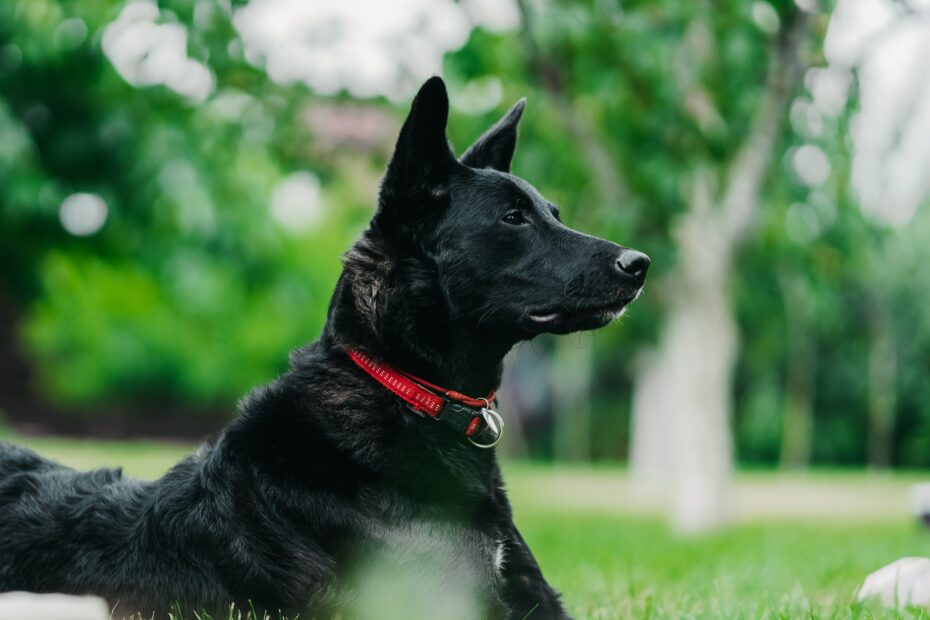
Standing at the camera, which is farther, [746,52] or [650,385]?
[650,385]

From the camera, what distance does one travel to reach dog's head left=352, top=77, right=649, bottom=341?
11.0 ft

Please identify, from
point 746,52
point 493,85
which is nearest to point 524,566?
point 746,52

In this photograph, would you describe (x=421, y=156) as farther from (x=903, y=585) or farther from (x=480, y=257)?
(x=903, y=585)

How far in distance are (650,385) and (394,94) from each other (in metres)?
16.4

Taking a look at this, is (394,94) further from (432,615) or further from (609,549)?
(432,615)

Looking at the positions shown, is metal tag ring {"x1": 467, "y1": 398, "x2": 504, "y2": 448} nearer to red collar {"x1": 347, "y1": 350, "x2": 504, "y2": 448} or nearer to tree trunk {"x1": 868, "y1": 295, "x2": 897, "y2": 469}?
red collar {"x1": 347, "y1": 350, "x2": 504, "y2": 448}

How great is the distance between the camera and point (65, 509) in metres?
3.15

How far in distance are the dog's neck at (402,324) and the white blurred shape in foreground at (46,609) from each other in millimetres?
1099

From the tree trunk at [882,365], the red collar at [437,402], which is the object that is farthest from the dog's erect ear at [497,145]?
the tree trunk at [882,365]

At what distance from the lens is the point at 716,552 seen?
22.3 feet

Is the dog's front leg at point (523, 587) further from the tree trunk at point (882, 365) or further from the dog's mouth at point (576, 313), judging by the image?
the tree trunk at point (882, 365)

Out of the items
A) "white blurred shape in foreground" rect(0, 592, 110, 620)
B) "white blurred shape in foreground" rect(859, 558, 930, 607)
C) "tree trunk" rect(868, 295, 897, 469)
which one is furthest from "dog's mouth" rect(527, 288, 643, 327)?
"tree trunk" rect(868, 295, 897, 469)

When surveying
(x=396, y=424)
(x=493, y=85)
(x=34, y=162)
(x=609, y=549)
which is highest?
(x=493, y=85)

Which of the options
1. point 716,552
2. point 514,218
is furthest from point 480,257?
point 716,552
